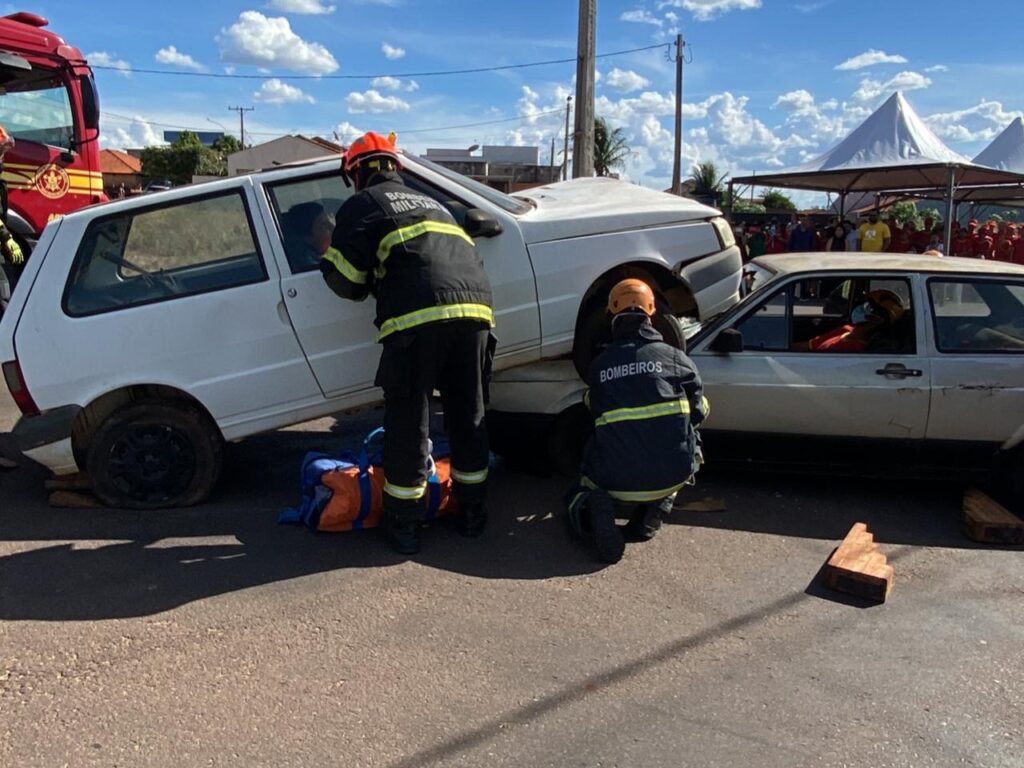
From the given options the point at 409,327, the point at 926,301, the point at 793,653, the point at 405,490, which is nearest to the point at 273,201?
the point at 409,327

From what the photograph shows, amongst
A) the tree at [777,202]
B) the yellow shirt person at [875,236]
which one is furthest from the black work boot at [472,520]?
the tree at [777,202]

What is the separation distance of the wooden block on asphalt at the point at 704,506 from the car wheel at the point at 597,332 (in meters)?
0.94

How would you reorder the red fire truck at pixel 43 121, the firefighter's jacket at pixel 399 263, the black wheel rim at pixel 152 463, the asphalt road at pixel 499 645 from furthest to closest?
1. the red fire truck at pixel 43 121
2. the black wheel rim at pixel 152 463
3. the firefighter's jacket at pixel 399 263
4. the asphalt road at pixel 499 645

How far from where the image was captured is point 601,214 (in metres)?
4.61

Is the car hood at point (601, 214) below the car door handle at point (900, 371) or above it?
above

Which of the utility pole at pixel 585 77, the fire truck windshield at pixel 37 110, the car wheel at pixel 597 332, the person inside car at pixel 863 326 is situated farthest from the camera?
the utility pole at pixel 585 77

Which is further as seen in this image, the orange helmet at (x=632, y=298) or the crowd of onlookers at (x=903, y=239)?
the crowd of onlookers at (x=903, y=239)

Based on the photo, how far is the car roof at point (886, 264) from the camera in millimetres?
4926

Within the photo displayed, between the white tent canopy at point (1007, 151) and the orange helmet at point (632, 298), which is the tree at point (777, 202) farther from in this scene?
the orange helmet at point (632, 298)

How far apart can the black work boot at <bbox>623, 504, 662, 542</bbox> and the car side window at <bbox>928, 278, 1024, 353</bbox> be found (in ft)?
6.67

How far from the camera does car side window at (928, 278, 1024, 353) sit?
479 centimetres

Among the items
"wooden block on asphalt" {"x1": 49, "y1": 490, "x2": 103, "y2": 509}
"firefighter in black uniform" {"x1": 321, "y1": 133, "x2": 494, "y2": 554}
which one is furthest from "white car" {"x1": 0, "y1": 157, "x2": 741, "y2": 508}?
"firefighter in black uniform" {"x1": 321, "y1": 133, "x2": 494, "y2": 554}

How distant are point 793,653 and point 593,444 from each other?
143 centimetres

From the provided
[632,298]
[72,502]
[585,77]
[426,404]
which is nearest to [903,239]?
[585,77]
